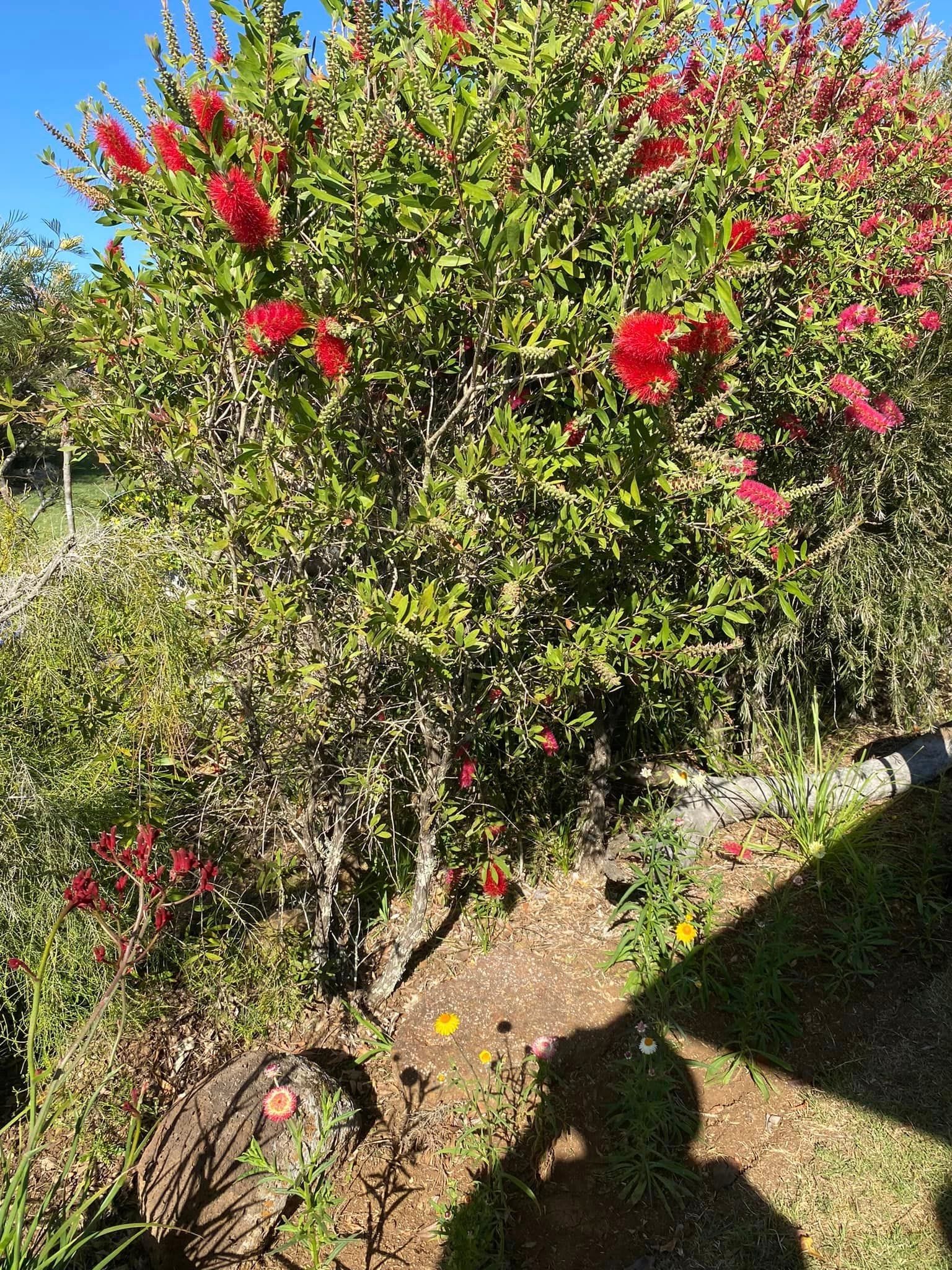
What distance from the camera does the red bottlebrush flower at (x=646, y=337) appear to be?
175cm

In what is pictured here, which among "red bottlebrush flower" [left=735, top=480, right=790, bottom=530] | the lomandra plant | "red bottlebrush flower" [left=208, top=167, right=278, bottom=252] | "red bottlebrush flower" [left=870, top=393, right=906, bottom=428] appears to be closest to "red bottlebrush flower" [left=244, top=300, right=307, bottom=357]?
"red bottlebrush flower" [left=208, top=167, right=278, bottom=252]

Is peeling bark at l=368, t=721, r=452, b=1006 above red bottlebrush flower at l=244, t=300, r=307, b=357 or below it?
below

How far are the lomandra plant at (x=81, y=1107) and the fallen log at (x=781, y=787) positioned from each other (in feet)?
7.39

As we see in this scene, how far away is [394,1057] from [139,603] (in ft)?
6.01

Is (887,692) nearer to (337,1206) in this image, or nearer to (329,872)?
(329,872)

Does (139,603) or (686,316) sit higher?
(686,316)

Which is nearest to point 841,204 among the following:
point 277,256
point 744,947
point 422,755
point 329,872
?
point 277,256

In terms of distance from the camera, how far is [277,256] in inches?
79.4

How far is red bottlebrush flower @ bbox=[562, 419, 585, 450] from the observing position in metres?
2.27

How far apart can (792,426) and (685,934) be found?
210cm

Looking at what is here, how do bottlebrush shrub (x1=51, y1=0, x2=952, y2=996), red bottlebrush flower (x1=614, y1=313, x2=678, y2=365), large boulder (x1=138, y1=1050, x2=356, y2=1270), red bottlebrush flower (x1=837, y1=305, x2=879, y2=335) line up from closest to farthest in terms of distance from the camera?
1. red bottlebrush flower (x1=614, y1=313, x2=678, y2=365)
2. bottlebrush shrub (x1=51, y1=0, x2=952, y2=996)
3. large boulder (x1=138, y1=1050, x2=356, y2=1270)
4. red bottlebrush flower (x1=837, y1=305, x2=879, y2=335)

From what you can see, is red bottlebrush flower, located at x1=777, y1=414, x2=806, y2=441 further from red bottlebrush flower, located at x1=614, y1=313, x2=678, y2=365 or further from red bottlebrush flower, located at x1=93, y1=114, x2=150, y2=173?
red bottlebrush flower, located at x1=93, y1=114, x2=150, y2=173

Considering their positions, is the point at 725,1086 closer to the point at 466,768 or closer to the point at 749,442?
the point at 466,768

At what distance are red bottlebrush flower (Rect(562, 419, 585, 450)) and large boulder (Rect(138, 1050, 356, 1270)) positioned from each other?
2072 mm
